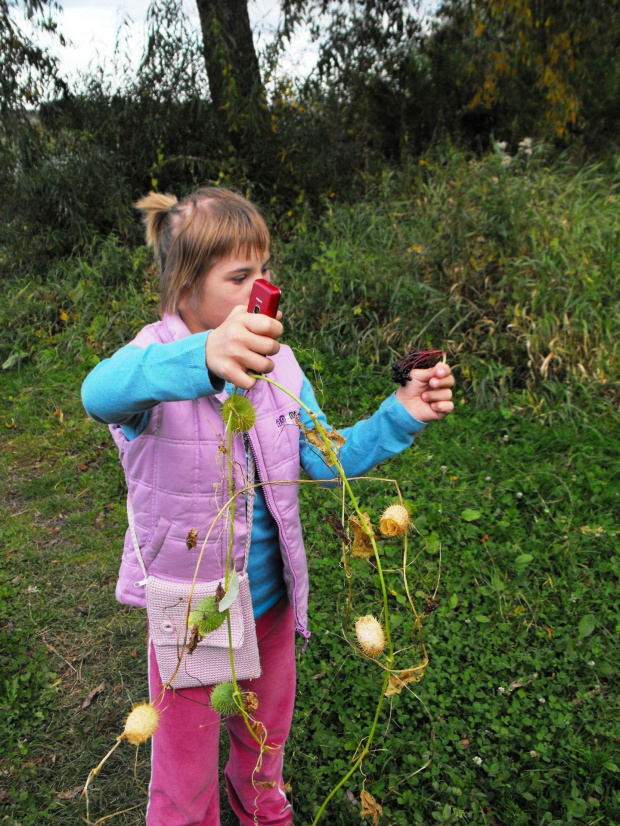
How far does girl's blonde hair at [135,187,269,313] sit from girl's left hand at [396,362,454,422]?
51cm

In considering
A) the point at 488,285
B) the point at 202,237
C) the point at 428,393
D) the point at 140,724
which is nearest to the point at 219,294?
the point at 202,237

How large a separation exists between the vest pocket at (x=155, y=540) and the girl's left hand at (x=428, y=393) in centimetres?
59

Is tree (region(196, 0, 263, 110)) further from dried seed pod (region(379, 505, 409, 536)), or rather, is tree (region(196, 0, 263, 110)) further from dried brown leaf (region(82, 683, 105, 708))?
dried seed pod (region(379, 505, 409, 536))

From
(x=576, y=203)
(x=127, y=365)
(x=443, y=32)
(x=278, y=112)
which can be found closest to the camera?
(x=127, y=365)

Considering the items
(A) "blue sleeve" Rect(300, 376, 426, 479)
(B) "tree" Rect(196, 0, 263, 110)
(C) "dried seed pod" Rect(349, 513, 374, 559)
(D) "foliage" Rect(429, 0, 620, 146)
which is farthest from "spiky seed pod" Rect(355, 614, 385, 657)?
(B) "tree" Rect(196, 0, 263, 110)

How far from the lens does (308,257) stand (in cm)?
568

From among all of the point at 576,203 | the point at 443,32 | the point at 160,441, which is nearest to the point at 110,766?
the point at 160,441

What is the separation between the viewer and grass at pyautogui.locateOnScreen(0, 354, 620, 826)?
2176 mm

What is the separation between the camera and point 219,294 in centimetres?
156

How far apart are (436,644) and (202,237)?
6.22 feet

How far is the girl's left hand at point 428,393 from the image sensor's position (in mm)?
1410

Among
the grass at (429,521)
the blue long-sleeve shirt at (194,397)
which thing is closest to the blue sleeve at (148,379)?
the blue long-sleeve shirt at (194,397)

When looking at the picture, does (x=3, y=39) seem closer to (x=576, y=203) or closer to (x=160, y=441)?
(x=576, y=203)

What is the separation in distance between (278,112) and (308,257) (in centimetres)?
181
